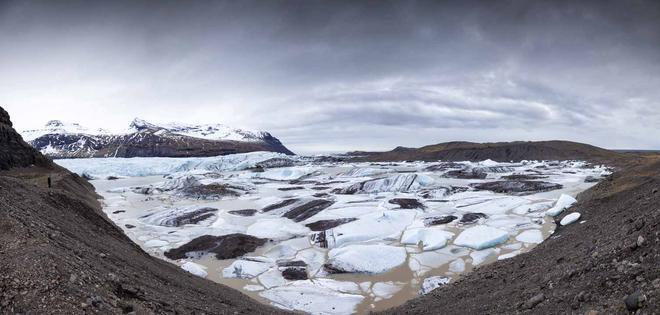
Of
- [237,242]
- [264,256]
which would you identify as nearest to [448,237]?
[264,256]

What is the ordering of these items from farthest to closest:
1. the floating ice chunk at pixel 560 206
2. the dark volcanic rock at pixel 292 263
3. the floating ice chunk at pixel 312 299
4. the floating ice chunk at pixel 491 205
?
the floating ice chunk at pixel 491 205, the floating ice chunk at pixel 560 206, the dark volcanic rock at pixel 292 263, the floating ice chunk at pixel 312 299

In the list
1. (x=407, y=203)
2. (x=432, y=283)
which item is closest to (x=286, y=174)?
(x=407, y=203)

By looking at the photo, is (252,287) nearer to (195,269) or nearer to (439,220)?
(195,269)

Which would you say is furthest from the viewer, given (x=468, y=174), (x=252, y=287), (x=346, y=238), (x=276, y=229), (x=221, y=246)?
(x=468, y=174)

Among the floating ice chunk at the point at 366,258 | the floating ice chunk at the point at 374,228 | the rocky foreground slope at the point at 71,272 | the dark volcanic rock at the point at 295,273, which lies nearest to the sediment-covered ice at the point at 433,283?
the floating ice chunk at the point at 366,258

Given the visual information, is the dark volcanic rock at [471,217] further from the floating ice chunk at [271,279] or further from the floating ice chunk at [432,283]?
the floating ice chunk at [271,279]

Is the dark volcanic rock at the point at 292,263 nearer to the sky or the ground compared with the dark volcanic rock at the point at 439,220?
nearer to the ground
